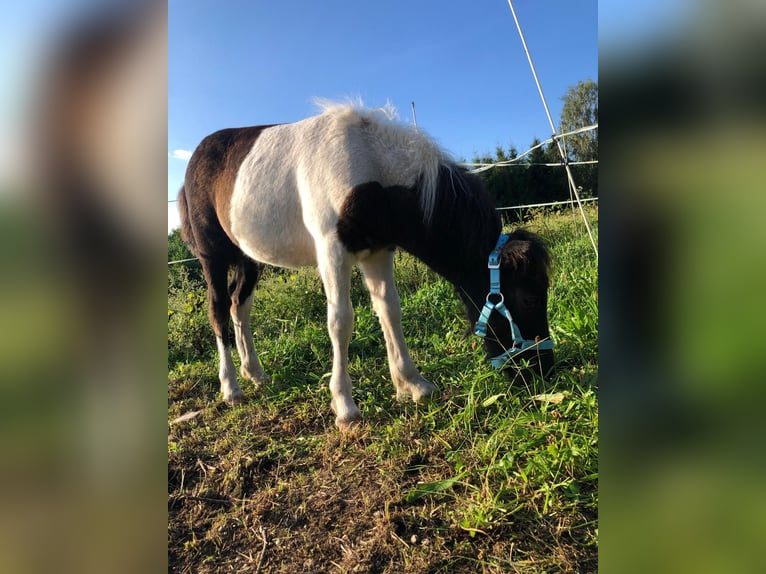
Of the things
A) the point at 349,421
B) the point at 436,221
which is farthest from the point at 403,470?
the point at 436,221

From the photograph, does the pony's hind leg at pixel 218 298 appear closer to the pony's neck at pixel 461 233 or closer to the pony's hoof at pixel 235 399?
the pony's hoof at pixel 235 399

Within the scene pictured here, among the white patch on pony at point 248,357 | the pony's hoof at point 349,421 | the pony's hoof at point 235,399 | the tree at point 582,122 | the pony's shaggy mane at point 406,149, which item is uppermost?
the tree at point 582,122

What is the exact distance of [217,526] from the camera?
191 cm

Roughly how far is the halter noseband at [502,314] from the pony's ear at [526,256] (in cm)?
7

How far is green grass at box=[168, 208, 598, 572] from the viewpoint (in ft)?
5.25

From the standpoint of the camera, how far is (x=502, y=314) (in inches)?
102

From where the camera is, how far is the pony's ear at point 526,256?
8.14 ft
